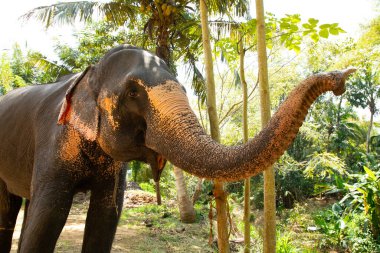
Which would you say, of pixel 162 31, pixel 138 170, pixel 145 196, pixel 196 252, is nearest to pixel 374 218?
pixel 196 252

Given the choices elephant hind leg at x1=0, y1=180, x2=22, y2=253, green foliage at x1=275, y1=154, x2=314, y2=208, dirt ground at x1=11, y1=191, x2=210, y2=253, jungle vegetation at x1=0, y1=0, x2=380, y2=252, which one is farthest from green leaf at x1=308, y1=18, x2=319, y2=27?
green foliage at x1=275, y1=154, x2=314, y2=208

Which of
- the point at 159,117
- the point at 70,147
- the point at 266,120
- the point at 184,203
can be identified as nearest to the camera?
the point at 159,117

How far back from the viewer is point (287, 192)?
62.9ft

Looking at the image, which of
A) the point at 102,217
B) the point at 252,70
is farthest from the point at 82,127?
the point at 252,70

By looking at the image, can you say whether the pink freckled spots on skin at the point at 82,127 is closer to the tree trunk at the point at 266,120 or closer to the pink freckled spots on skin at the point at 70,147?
the pink freckled spots on skin at the point at 70,147

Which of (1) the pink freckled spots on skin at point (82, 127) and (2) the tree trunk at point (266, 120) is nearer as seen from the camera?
(1) the pink freckled spots on skin at point (82, 127)

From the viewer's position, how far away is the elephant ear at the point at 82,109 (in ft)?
7.86

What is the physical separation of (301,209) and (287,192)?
1747 mm

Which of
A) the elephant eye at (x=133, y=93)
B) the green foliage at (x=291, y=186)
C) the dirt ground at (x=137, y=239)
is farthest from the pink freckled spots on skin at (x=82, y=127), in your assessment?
the green foliage at (x=291, y=186)

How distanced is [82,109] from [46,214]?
2.29ft

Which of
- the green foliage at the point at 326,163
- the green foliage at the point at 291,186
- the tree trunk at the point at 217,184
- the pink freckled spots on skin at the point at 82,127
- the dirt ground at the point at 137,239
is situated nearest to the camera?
the pink freckled spots on skin at the point at 82,127

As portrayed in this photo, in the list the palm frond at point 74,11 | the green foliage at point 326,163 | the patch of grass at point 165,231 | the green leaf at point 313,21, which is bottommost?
the patch of grass at point 165,231

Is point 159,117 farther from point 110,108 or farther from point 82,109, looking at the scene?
point 82,109

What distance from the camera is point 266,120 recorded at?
3.35 m
